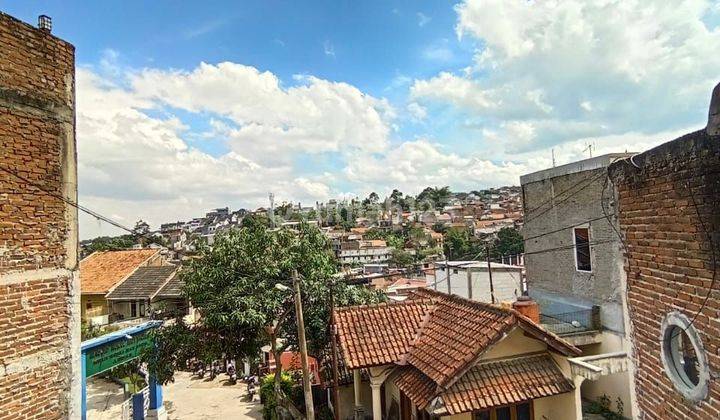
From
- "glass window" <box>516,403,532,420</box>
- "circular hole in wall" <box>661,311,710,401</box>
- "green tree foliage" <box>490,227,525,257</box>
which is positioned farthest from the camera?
"green tree foliage" <box>490,227,525,257</box>

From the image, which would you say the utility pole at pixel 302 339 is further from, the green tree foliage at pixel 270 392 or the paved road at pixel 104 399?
the paved road at pixel 104 399

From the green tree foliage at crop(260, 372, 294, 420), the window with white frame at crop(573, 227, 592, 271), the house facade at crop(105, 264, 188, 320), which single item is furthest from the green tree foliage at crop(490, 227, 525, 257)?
the green tree foliage at crop(260, 372, 294, 420)

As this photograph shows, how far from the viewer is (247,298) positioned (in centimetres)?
1387

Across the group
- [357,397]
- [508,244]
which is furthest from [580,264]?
[508,244]

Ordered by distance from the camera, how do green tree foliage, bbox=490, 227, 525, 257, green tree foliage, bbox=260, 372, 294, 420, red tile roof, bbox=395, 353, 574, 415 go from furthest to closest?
green tree foliage, bbox=490, 227, 525, 257
green tree foliage, bbox=260, 372, 294, 420
red tile roof, bbox=395, 353, 574, 415

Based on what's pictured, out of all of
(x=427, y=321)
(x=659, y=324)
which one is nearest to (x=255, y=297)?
(x=427, y=321)

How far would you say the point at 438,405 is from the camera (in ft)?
27.9

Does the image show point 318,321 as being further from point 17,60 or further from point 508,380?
point 17,60

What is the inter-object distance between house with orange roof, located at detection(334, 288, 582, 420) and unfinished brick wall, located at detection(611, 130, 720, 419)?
4.66m

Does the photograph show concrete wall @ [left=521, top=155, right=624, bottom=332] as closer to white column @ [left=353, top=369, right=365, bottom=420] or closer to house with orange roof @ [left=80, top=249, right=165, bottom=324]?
white column @ [left=353, top=369, right=365, bottom=420]

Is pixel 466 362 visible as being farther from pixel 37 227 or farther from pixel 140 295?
pixel 140 295

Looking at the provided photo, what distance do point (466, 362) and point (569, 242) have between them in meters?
9.34

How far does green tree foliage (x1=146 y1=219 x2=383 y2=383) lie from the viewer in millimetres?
14016

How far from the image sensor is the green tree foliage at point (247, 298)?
14.0m
